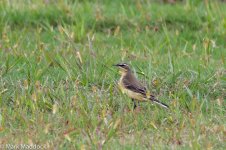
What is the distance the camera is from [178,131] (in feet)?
23.9

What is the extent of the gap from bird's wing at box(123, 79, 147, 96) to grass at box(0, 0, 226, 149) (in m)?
0.14

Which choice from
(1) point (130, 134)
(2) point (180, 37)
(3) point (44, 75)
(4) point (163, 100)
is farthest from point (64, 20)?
(1) point (130, 134)

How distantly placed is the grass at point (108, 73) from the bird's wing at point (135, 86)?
14 cm

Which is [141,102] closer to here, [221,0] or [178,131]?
[178,131]

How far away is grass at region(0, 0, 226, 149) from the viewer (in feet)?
23.5

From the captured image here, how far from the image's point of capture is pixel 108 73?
9.08m

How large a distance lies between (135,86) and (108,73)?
721 mm

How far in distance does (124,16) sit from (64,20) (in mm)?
875

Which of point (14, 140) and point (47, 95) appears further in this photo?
point (47, 95)

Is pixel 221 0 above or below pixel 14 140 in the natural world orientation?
below

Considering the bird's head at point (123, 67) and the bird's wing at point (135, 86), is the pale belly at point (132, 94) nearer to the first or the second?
the bird's wing at point (135, 86)

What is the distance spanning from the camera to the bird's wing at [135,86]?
8.35 m

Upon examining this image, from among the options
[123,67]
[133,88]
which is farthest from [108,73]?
[133,88]

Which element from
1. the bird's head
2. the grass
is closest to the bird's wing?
the grass
